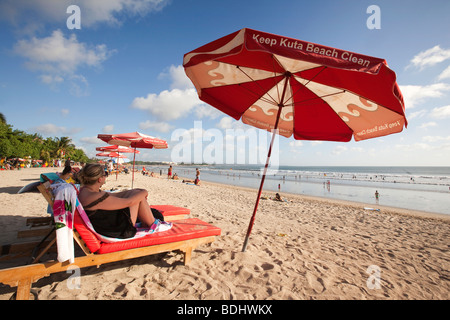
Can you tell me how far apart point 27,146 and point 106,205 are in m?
55.9

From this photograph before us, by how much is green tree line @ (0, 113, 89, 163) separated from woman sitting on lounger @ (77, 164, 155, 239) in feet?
151

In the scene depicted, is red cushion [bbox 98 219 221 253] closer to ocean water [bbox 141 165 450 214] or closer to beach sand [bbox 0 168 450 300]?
beach sand [bbox 0 168 450 300]

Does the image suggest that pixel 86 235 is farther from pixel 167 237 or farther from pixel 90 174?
pixel 167 237

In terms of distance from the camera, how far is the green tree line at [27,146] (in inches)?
1302

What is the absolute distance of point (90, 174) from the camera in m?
2.57

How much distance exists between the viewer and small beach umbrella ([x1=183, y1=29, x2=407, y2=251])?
200 centimetres

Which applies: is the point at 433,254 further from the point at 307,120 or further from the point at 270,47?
the point at 270,47

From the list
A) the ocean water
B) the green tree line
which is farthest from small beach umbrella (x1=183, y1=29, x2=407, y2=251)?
the green tree line

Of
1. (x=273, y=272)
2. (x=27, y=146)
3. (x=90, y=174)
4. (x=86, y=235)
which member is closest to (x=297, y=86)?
(x=273, y=272)

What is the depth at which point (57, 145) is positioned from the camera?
187 feet

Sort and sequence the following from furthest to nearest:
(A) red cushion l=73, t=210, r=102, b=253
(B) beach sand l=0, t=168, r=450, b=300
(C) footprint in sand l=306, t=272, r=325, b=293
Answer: (C) footprint in sand l=306, t=272, r=325, b=293, (B) beach sand l=0, t=168, r=450, b=300, (A) red cushion l=73, t=210, r=102, b=253

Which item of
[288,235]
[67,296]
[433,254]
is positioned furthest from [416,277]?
[67,296]
